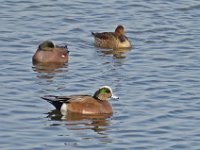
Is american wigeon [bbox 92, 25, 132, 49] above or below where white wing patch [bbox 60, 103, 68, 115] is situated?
above

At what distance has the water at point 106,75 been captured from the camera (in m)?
16.2

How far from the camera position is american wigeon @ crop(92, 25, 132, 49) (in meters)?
23.7

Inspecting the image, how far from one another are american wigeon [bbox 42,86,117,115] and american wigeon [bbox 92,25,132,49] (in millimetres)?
5654

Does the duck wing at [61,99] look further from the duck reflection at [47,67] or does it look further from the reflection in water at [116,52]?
the reflection in water at [116,52]

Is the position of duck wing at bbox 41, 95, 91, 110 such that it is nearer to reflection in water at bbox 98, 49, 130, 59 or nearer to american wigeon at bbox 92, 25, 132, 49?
reflection in water at bbox 98, 49, 130, 59

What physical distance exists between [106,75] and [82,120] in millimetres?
3196

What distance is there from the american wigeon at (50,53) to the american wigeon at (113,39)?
161cm

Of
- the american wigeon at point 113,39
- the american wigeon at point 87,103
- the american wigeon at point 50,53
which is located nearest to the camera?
the american wigeon at point 87,103

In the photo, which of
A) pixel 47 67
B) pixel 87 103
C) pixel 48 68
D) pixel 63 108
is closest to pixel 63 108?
pixel 63 108

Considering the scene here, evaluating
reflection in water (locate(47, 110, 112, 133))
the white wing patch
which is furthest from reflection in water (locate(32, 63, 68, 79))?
reflection in water (locate(47, 110, 112, 133))

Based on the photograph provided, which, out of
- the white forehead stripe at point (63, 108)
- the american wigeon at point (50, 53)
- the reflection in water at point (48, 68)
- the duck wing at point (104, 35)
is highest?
the duck wing at point (104, 35)

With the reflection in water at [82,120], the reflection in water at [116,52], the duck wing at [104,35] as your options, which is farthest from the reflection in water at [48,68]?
the reflection in water at [82,120]

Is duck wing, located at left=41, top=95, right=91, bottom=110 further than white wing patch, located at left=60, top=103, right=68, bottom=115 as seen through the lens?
No

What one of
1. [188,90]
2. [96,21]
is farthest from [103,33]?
[188,90]
